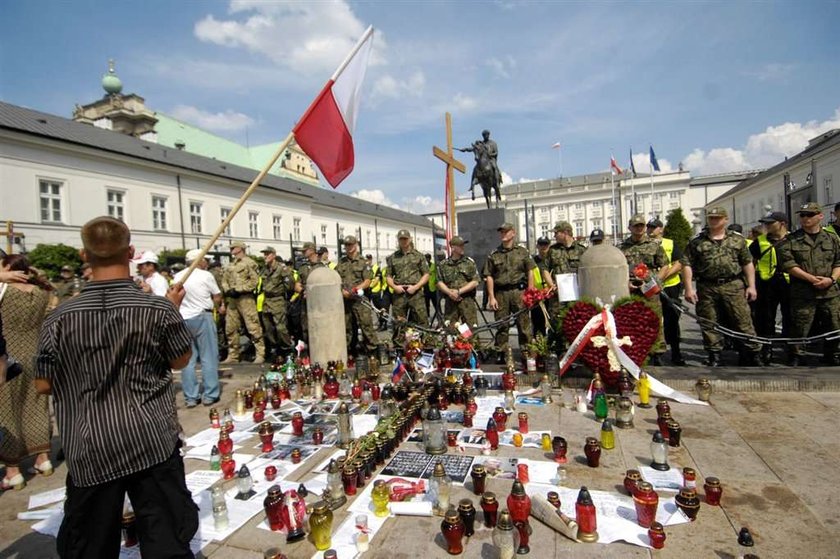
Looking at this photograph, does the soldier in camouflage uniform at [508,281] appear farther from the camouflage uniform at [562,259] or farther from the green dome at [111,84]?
the green dome at [111,84]

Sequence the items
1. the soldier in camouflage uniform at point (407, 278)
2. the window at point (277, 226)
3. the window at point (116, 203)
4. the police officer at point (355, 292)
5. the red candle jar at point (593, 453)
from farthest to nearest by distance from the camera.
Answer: the window at point (277, 226)
the window at point (116, 203)
the police officer at point (355, 292)
the soldier in camouflage uniform at point (407, 278)
the red candle jar at point (593, 453)

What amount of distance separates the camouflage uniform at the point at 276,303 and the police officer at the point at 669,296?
6.62 meters

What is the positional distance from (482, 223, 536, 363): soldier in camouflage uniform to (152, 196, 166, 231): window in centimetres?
3288

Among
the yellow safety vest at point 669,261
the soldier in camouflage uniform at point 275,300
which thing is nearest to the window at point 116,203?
the soldier in camouflage uniform at point 275,300

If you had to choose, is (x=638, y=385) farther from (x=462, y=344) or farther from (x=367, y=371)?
(x=367, y=371)

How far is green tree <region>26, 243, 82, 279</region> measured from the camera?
2217 centimetres

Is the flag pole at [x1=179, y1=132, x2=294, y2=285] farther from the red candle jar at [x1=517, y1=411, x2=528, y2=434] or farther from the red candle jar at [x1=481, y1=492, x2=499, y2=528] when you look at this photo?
the red candle jar at [x1=517, y1=411, x2=528, y2=434]

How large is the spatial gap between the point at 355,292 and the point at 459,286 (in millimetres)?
1975

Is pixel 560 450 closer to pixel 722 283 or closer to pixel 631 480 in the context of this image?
pixel 631 480

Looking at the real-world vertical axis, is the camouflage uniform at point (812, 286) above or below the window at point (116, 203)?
below

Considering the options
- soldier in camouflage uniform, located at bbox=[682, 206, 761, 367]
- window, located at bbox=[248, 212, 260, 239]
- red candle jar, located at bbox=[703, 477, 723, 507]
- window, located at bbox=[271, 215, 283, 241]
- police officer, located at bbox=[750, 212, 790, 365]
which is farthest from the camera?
window, located at bbox=[271, 215, 283, 241]

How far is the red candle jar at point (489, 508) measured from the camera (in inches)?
113

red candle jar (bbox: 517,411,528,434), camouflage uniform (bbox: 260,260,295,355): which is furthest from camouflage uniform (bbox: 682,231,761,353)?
camouflage uniform (bbox: 260,260,295,355)

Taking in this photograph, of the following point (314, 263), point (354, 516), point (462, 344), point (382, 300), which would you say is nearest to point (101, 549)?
point (354, 516)
